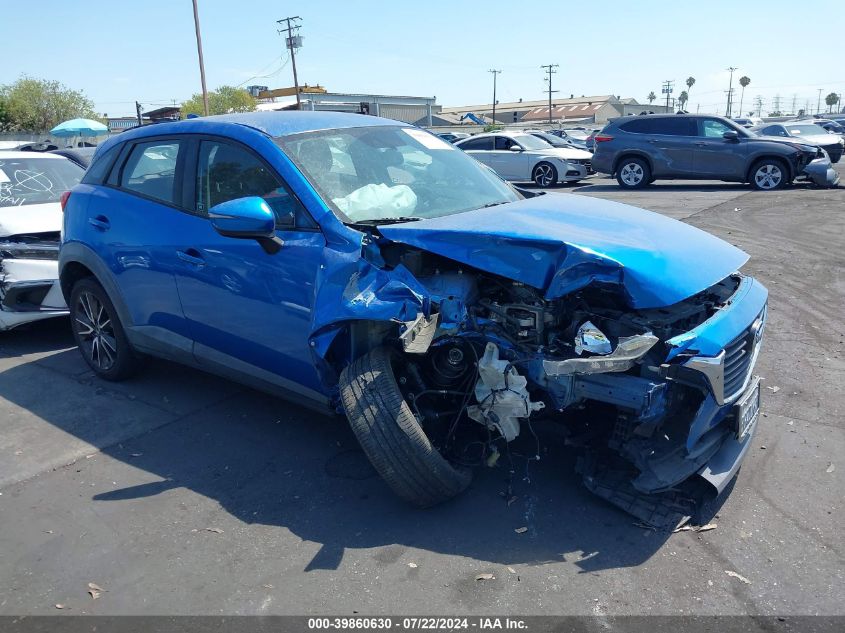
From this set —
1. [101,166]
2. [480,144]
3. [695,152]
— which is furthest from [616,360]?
[480,144]

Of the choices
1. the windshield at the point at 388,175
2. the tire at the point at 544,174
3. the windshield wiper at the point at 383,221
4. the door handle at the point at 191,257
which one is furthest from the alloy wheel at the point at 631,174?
the door handle at the point at 191,257

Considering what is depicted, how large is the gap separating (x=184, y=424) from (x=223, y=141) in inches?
72.1

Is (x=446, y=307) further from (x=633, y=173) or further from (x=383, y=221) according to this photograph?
(x=633, y=173)

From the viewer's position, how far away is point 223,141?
4.07 m

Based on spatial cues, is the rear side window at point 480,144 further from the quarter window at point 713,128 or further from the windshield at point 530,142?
the quarter window at point 713,128

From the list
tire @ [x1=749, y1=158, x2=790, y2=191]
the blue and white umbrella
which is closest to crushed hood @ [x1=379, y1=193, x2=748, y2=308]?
tire @ [x1=749, y1=158, x2=790, y2=191]

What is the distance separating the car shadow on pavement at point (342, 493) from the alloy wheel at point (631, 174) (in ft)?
46.4

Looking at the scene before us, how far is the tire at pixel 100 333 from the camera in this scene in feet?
16.2

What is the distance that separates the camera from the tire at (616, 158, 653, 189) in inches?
658

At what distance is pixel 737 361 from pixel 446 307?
4.49 feet

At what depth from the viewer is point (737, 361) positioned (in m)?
3.15

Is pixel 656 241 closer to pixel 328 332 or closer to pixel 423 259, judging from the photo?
pixel 423 259

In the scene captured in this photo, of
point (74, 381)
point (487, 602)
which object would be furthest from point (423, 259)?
point (74, 381)

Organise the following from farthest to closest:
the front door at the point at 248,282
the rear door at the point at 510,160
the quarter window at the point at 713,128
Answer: the rear door at the point at 510,160
the quarter window at the point at 713,128
the front door at the point at 248,282
